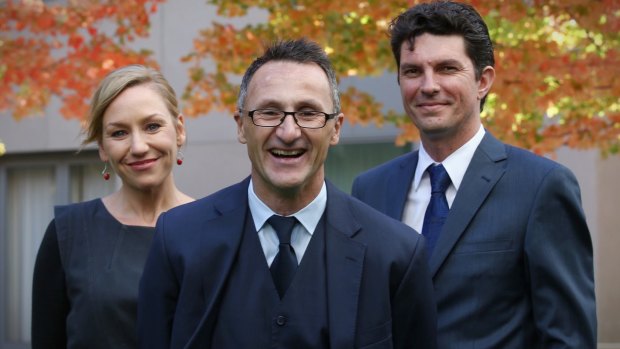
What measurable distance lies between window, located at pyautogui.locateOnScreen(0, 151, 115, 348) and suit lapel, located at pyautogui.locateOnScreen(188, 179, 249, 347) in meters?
10.6

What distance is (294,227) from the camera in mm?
2939

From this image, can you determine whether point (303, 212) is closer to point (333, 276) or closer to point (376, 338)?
point (333, 276)

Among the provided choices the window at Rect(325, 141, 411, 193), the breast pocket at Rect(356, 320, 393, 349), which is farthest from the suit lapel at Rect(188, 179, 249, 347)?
the window at Rect(325, 141, 411, 193)

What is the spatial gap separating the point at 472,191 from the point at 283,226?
97cm

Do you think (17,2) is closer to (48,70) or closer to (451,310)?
(48,70)

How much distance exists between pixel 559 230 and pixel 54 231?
195 centimetres

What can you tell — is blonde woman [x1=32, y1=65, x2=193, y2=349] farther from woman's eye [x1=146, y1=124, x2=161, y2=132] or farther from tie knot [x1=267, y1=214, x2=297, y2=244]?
tie knot [x1=267, y1=214, x2=297, y2=244]

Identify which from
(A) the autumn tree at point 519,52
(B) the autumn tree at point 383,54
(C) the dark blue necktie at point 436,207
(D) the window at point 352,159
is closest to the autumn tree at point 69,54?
(B) the autumn tree at point 383,54

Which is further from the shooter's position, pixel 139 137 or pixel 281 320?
pixel 139 137

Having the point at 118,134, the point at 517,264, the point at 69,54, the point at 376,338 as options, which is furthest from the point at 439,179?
the point at 69,54

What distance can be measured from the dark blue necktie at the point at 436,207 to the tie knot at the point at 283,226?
0.83 m

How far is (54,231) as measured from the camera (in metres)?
3.98

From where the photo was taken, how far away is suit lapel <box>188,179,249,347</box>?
2818mm

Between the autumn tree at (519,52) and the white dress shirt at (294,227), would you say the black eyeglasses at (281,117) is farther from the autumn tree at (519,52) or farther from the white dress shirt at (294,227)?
the autumn tree at (519,52)
